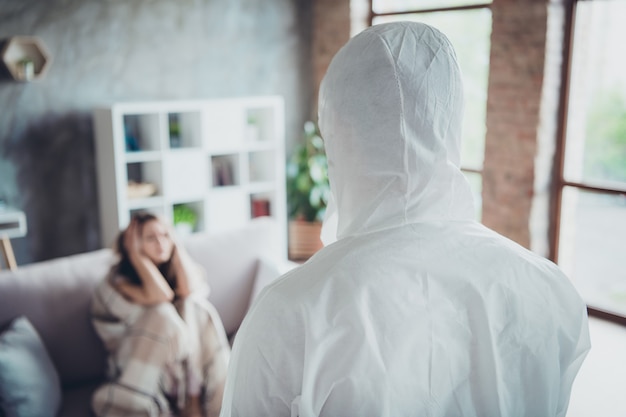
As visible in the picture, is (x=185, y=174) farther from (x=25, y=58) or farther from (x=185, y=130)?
(x=25, y=58)

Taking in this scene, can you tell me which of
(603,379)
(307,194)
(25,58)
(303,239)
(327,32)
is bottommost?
(603,379)

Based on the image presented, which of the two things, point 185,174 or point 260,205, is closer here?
point 185,174

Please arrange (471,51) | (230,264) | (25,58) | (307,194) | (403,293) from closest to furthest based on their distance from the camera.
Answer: (403,293) < (230,264) < (25,58) < (471,51) < (307,194)

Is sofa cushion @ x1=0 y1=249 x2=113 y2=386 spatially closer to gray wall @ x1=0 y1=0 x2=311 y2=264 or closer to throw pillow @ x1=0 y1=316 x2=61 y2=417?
throw pillow @ x1=0 y1=316 x2=61 y2=417

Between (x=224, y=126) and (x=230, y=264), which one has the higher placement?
(x=224, y=126)

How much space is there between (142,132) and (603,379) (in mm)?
3614

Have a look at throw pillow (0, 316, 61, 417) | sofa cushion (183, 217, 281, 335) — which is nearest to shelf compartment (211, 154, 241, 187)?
sofa cushion (183, 217, 281, 335)

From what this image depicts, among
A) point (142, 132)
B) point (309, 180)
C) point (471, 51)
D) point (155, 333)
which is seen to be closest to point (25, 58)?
point (142, 132)

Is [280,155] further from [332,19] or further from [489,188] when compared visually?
[489,188]

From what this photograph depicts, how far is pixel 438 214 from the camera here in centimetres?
125

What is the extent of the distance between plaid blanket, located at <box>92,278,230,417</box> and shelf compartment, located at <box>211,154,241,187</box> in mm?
2646

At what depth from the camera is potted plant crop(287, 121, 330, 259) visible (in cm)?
555

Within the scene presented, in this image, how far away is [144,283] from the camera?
2.56m

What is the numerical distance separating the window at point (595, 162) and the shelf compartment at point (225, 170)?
99.0 inches
